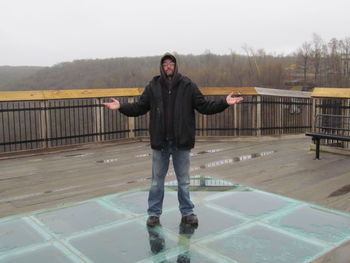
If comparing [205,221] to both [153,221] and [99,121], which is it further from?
[99,121]

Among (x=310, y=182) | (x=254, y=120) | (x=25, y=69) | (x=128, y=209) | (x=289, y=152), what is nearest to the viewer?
(x=128, y=209)

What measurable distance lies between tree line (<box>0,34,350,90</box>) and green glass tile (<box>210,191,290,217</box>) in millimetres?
48644

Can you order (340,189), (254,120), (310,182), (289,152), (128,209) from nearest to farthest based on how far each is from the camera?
1. (128,209)
2. (340,189)
3. (310,182)
4. (289,152)
5. (254,120)

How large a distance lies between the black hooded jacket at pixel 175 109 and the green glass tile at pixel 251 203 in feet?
4.34

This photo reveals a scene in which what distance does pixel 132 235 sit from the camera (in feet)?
13.9

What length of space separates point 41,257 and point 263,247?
2.21m

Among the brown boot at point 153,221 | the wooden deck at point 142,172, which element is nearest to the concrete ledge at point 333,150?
the wooden deck at point 142,172

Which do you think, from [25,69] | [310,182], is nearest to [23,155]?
[310,182]

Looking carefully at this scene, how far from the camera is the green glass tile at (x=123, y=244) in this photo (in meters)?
3.73

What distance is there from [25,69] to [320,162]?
3315 inches

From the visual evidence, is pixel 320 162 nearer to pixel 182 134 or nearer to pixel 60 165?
pixel 182 134

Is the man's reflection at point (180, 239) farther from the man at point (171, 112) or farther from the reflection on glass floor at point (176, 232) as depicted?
the man at point (171, 112)

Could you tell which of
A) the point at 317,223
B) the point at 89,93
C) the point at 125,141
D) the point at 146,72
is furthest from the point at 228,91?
the point at 146,72

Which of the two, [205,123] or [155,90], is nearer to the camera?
[155,90]
